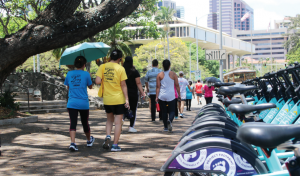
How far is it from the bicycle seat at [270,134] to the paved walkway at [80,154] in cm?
330

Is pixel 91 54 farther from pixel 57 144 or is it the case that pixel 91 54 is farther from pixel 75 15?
pixel 57 144

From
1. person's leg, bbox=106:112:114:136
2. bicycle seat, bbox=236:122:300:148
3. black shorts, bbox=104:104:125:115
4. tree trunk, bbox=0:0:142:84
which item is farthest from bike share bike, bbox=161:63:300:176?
tree trunk, bbox=0:0:142:84

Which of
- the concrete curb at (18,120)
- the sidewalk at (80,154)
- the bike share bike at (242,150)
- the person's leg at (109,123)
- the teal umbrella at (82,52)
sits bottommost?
the sidewalk at (80,154)

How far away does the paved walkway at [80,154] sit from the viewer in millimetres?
4742

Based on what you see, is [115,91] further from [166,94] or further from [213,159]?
[213,159]

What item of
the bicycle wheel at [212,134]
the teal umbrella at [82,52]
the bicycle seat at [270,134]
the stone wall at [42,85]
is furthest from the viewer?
the stone wall at [42,85]

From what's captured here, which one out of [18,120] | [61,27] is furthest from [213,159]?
[18,120]

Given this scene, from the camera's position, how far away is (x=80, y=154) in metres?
5.88

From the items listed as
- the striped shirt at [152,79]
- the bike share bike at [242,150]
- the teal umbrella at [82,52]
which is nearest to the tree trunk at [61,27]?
the teal umbrella at [82,52]

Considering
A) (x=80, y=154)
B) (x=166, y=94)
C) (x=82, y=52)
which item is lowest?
(x=80, y=154)

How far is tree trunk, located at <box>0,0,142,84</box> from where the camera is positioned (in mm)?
7945

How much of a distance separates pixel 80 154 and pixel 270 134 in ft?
16.3

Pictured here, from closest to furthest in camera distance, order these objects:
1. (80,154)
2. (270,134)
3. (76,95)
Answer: (270,134), (80,154), (76,95)

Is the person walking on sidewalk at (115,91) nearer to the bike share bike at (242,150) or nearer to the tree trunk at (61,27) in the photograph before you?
the tree trunk at (61,27)
